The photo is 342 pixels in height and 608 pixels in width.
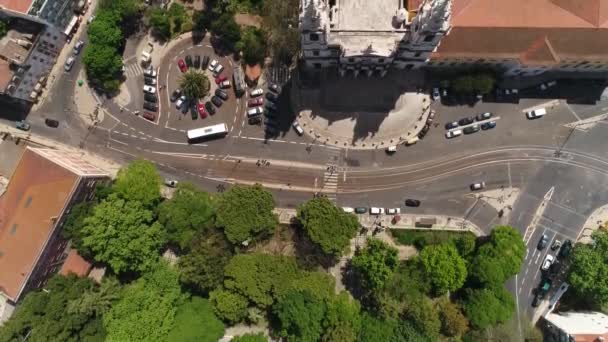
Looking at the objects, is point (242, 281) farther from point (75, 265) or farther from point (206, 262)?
point (75, 265)

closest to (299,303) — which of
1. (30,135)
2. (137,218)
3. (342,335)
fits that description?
(342,335)

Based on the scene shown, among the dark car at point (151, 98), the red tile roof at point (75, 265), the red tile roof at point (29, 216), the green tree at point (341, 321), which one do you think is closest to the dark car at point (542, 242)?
the green tree at point (341, 321)

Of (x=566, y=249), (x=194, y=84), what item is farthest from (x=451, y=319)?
(x=194, y=84)

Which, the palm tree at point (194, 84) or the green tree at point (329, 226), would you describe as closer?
the green tree at point (329, 226)

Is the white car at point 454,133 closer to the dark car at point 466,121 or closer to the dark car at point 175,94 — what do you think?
the dark car at point 466,121

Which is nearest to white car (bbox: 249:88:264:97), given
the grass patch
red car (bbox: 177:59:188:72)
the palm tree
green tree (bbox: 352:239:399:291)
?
the palm tree

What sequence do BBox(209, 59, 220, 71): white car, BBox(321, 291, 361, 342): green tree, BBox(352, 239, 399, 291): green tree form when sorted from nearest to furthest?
1. BBox(321, 291, 361, 342): green tree
2. BBox(352, 239, 399, 291): green tree
3. BBox(209, 59, 220, 71): white car

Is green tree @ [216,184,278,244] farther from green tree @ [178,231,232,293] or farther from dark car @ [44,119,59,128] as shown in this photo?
dark car @ [44,119,59,128]
